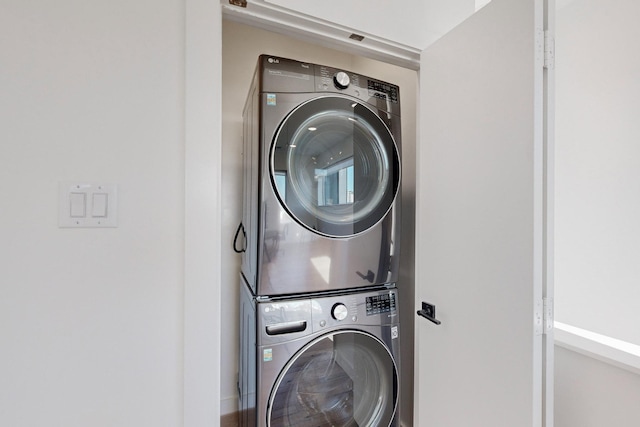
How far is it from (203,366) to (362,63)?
2.08m

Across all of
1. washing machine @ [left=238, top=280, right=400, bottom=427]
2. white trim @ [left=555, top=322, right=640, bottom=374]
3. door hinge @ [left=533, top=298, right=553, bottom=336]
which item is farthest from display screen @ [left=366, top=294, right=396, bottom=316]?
white trim @ [left=555, top=322, right=640, bottom=374]

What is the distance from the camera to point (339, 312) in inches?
47.9

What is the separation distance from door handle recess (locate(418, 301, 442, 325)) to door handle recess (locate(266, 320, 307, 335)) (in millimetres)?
533

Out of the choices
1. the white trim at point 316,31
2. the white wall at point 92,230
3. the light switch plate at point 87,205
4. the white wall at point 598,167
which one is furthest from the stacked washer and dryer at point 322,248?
the white wall at point 598,167

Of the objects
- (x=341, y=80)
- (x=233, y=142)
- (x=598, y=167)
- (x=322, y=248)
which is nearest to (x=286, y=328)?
(x=322, y=248)

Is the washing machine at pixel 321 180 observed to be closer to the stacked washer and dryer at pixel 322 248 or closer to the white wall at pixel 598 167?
the stacked washer and dryer at pixel 322 248

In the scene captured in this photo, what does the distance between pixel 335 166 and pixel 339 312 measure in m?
0.62

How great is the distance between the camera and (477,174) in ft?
3.43

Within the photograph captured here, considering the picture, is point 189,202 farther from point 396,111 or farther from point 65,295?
point 396,111

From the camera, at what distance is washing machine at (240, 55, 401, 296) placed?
1.11 meters

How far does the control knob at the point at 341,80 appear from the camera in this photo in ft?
4.04

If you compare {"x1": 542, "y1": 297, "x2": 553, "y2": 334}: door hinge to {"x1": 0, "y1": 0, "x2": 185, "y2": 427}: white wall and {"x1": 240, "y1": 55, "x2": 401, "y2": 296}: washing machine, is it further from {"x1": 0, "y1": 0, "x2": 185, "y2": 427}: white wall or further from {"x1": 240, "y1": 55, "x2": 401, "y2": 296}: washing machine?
{"x1": 0, "y1": 0, "x2": 185, "y2": 427}: white wall

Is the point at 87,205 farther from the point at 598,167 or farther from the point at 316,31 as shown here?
the point at 598,167

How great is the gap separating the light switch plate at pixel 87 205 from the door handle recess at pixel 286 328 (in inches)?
25.0
